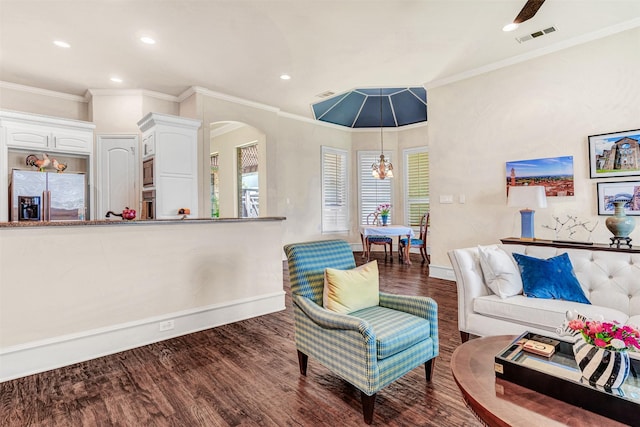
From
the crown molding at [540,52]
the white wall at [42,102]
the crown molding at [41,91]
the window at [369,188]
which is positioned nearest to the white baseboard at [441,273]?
the crown molding at [540,52]

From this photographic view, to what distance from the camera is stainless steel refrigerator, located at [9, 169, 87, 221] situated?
4418 mm

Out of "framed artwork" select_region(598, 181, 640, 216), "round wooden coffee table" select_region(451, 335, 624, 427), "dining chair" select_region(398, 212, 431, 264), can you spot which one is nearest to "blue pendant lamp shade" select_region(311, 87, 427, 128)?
"dining chair" select_region(398, 212, 431, 264)

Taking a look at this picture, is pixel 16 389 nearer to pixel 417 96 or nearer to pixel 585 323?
pixel 585 323

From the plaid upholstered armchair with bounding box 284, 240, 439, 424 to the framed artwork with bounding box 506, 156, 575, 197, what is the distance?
304cm

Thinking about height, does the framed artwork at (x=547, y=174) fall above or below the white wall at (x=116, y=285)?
above

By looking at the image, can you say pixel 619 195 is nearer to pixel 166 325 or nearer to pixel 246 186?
pixel 166 325

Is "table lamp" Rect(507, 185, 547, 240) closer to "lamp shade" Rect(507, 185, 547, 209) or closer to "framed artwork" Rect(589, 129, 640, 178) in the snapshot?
"lamp shade" Rect(507, 185, 547, 209)

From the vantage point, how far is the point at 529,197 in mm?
3717

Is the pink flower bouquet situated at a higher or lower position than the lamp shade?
lower

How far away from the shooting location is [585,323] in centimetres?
127

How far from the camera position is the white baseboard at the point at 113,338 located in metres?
2.35

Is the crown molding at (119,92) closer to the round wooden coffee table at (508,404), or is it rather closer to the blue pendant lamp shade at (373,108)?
the blue pendant lamp shade at (373,108)

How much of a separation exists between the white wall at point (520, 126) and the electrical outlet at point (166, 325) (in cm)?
395

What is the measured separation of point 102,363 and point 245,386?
4.07ft
